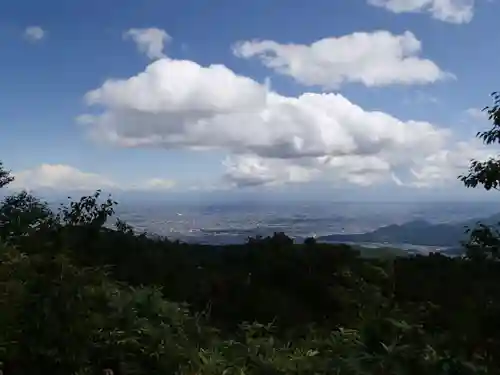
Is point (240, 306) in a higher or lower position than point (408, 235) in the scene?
lower

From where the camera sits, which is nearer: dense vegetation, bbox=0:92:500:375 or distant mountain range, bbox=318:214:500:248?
dense vegetation, bbox=0:92:500:375

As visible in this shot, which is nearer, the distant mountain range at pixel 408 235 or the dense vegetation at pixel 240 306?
the dense vegetation at pixel 240 306

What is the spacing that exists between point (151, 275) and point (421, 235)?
396 inches

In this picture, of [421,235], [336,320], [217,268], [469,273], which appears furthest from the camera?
[421,235]

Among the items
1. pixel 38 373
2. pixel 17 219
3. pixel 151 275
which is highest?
pixel 17 219

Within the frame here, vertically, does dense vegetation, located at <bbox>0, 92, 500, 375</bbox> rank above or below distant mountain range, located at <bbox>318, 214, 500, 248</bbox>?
below

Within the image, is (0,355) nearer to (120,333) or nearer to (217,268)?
(120,333)

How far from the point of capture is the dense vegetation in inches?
197

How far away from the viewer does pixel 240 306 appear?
290 inches

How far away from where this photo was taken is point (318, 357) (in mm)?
5137

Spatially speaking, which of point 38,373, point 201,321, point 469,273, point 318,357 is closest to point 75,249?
point 201,321

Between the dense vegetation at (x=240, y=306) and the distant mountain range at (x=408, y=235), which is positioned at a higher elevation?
the distant mountain range at (x=408, y=235)

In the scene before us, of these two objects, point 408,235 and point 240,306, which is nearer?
point 240,306

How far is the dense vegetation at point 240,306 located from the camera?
501 cm
